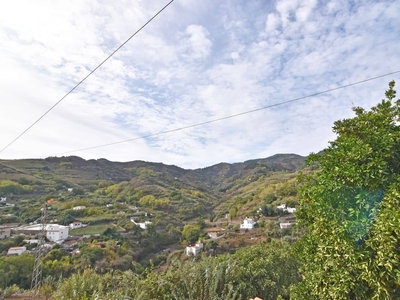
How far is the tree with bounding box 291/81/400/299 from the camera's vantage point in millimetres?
2441

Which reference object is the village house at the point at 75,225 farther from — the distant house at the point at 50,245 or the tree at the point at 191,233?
the tree at the point at 191,233

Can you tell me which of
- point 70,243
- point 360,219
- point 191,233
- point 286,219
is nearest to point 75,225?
point 70,243

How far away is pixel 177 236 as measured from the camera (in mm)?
42750

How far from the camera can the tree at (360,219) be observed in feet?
8.01

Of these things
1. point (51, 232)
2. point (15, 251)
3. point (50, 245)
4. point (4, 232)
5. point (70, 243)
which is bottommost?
point (70, 243)

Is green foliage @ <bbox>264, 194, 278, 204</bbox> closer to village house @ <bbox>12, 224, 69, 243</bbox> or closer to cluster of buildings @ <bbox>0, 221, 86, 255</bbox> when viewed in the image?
cluster of buildings @ <bbox>0, 221, 86, 255</bbox>

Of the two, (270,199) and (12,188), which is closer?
(270,199)

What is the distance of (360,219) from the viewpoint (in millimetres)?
2686

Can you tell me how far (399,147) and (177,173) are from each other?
13969cm

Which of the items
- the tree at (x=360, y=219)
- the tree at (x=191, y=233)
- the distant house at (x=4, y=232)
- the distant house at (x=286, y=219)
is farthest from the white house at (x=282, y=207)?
the distant house at (x=4, y=232)

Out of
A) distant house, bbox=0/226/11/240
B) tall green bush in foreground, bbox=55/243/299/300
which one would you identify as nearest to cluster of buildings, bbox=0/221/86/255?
distant house, bbox=0/226/11/240

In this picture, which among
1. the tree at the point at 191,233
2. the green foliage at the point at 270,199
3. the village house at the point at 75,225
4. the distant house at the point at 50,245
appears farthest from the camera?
the green foliage at the point at 270,199

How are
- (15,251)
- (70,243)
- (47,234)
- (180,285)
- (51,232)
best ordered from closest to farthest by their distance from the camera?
1. (180,285)
2. (15,251)
3. (70,243)
4. (51,232)
5. (47,234)

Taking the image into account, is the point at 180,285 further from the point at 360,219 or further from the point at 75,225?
the point at 75,225
